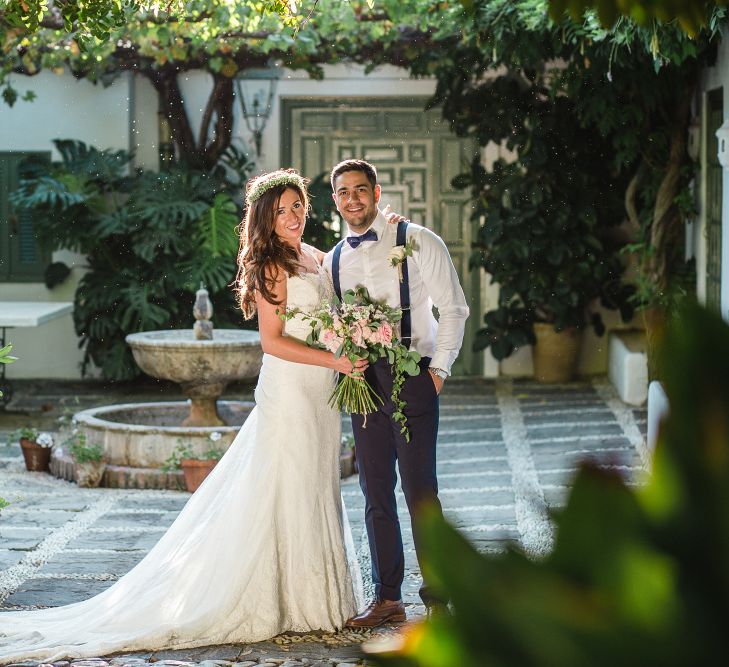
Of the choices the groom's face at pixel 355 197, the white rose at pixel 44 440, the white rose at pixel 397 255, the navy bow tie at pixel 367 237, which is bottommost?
the white rose at pixel 44 440

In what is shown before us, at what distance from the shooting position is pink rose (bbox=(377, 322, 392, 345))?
168 inches

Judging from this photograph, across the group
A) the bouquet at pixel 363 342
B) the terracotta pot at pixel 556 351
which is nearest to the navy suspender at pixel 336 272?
the bouquet at pixel 363 342

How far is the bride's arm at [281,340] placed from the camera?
4398 millimetres

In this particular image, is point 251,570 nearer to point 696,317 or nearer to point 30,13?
point 30,13

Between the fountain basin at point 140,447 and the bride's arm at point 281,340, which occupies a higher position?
the bride's arm at point 281,340

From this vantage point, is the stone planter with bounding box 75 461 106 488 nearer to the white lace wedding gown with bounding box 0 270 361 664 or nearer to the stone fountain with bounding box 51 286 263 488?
the stone fountain with bounding box 51 286 263 488

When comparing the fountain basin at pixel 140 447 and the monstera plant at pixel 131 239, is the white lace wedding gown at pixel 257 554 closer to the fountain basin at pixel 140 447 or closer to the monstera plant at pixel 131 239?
the fountain basin at pixel 140 447

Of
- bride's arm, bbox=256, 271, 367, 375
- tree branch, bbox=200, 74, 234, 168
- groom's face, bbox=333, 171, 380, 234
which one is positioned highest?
tree branch, bbox=200, 74, 234, 168

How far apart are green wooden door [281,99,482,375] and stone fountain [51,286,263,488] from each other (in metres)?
3.70

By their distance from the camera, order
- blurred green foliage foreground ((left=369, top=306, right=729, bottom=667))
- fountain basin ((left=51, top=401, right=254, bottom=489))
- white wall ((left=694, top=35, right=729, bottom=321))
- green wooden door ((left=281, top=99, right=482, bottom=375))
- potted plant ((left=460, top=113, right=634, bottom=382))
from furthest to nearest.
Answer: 1. green wooden door ((left=281, top=99, right=482, bottom=375))
2. potted plant ((left=460, top=113, right=634, bottom=382))
3. white wall ((left=694, top=35, right=729, bottom=321))
4. fountain basin ((left=51, top=401, right=254, bottom=489))
5. blurred green foliage foreground ((left=369, top=306, right=729, bottom=667))

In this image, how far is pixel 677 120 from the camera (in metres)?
9.71

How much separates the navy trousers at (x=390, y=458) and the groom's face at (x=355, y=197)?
20.1 inches

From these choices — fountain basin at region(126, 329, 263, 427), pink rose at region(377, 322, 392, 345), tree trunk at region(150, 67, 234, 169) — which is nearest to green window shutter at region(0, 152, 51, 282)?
tree trunk at region(150, 67, 234, 169)

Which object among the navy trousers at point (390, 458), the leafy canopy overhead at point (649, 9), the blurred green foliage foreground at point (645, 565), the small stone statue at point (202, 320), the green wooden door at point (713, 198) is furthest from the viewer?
the green wooden door at point (713, 198)
